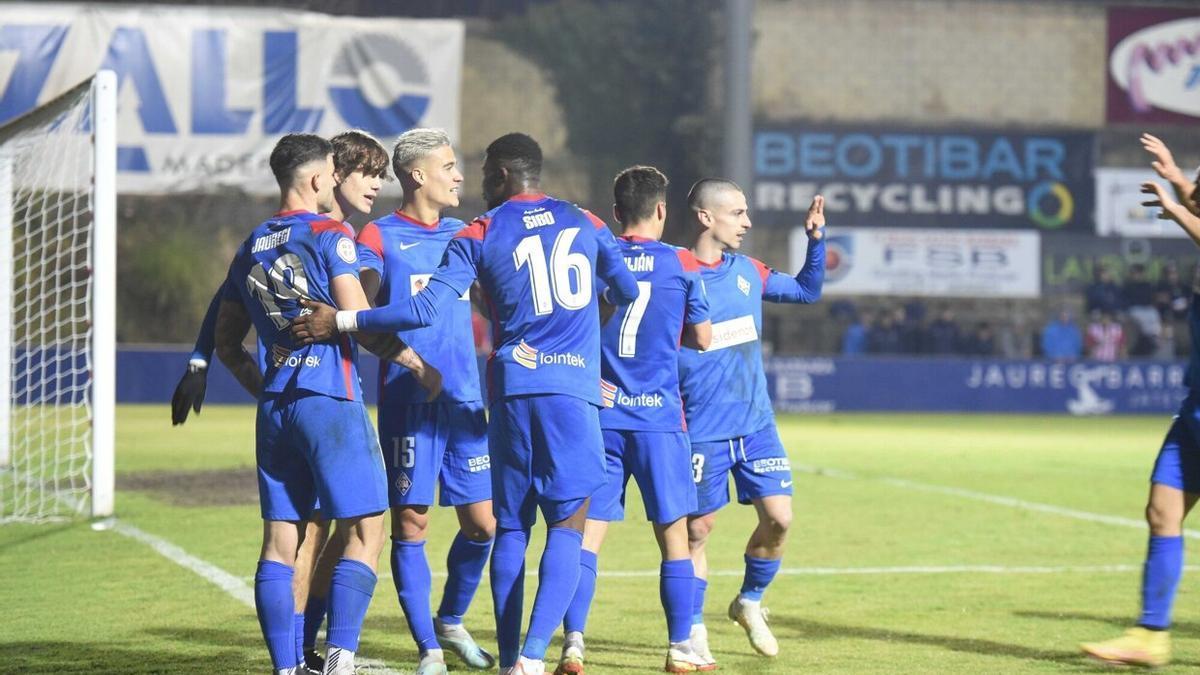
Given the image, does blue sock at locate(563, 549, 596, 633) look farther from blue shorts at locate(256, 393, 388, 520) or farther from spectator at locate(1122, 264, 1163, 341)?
spectator at locate(1122, 264, 1163, 341)

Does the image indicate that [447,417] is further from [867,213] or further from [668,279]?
[867,213]

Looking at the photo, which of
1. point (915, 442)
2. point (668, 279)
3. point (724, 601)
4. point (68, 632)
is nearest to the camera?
point (668, 279)

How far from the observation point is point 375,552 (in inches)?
228

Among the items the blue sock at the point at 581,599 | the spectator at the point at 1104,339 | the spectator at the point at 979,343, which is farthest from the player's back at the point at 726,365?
the spectator at the point at 1104,339

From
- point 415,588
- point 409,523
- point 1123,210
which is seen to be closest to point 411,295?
point 409,523

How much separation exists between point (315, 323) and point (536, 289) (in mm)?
770

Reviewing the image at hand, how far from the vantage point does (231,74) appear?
1258 inches

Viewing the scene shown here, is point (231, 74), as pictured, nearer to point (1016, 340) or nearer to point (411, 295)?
point (1016, 340)

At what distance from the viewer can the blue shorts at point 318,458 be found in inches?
219

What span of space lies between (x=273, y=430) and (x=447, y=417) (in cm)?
92

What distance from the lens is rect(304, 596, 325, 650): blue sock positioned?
6301 millimetres

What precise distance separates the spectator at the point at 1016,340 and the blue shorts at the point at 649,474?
91.4ft

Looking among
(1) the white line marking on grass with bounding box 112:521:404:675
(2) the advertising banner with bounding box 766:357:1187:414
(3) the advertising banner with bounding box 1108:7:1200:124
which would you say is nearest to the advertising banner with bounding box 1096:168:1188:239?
(3) the advertising banner with bounding box 1108:7:1200:124

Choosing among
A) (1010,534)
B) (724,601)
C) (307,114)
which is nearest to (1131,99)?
(307,114)
